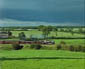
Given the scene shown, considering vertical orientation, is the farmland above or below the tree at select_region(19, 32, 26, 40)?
below

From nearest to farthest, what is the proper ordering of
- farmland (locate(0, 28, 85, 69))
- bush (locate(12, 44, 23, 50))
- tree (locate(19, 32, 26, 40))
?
1. farmland (locate(0, 28, 85, 69))
2. bush (locate(12, 44, 23, 50))
3. tree (locate(19, 32, 26, 40))

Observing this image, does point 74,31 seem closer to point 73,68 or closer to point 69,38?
point 69,38

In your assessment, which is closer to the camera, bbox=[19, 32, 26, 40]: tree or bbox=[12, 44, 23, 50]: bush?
bbox=[12, 44, 23, 50]: bush

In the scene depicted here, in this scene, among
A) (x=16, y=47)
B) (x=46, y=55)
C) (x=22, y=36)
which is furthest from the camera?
(x=22, y=36)

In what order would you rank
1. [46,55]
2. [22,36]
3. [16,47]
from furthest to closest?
[22,36]
[16,47]
[46,55]

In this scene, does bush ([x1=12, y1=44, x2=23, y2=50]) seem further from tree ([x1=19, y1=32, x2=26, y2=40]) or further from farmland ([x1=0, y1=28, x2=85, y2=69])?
tree ([x1=19, y1=32, x2=26, y2=40])

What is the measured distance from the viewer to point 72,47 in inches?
207

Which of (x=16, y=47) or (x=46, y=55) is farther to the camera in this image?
(x=16, y=47)

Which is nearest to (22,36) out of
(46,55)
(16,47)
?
(16,47)

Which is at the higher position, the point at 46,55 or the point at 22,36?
the point at 22,36

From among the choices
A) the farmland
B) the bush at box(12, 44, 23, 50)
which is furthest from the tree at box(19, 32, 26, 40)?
the bush at box(12, 44, 23, 50)

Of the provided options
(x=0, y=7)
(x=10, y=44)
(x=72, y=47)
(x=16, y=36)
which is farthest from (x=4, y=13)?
(x=16, y=36)

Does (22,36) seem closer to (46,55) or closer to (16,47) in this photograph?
(16,47)

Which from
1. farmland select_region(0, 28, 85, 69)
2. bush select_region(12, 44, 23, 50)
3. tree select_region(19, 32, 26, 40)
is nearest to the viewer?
farmland select_region(0, 28, 85, 69)
